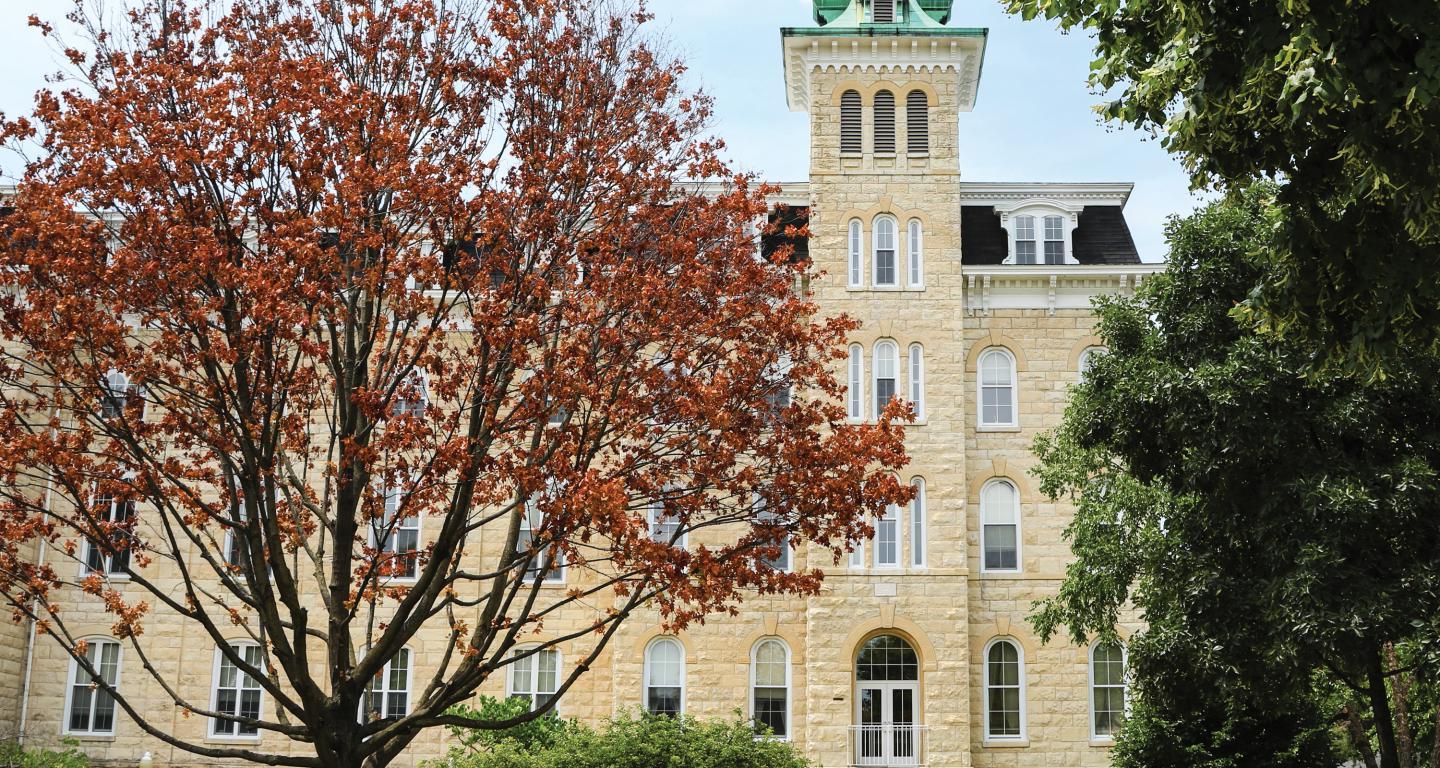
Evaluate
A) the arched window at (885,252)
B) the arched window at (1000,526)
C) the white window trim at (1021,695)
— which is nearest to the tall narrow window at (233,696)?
the white window trim at (1021,695)

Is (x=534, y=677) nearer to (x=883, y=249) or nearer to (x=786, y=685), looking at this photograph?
(x=786, y=685)

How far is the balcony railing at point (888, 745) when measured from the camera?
98.6 feet

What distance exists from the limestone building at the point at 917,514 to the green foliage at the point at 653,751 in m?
6.90

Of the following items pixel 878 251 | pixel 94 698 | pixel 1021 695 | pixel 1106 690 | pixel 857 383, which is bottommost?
pixel 94 698

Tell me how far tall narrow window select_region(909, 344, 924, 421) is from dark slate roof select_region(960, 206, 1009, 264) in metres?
3.19

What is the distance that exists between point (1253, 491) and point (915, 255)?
14607 millimetres

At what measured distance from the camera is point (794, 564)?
105 ft

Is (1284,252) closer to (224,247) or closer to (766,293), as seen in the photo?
(766,293)

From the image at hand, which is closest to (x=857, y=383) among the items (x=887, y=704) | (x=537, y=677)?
(x=887, y=704)

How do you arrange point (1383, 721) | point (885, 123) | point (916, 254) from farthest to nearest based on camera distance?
point (885, 123), point (916, 254), point (1383, 721)

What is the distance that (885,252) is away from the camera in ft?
107

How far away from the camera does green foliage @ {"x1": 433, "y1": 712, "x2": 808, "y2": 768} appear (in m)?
22.4

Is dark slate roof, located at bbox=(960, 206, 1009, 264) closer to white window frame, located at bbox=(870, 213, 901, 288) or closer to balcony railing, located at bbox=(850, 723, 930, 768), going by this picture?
white window frame, located at bbox=(870, 213, 901, 288)

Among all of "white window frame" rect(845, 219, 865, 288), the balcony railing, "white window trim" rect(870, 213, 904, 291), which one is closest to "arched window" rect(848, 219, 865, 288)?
"white window frame" rect(845, 219, 865, 288)
